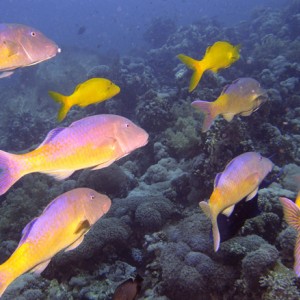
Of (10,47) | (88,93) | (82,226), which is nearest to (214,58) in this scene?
(88,93)

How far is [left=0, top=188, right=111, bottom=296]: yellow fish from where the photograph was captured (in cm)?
221

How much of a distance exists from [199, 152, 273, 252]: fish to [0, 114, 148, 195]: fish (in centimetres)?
81

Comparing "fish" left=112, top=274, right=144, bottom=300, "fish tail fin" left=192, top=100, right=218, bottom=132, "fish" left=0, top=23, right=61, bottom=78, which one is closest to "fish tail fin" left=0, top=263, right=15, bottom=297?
"fish" left=112, top=274, right=144, bottom=300

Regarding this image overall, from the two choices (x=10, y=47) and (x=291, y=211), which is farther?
(x=10, y=47)

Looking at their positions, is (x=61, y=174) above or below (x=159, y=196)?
above

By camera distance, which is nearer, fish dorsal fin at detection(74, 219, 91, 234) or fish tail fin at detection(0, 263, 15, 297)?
fish tail fin at detection(0, 263, 15, 297)

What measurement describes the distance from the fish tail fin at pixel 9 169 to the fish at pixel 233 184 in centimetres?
153

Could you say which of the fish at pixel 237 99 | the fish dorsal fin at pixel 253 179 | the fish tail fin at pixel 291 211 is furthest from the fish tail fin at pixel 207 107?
the fish tail fin at pixel 291 211

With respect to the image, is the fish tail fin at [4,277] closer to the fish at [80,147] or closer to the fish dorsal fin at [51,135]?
the fish at [80,147]

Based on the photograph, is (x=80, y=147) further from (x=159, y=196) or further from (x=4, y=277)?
(x=159, y=196)

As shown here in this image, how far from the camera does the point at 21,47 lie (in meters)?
2.94

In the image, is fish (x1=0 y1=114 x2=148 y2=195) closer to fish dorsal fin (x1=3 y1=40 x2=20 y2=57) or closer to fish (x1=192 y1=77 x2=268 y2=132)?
fish dorsal fin (x1=3 y1=40 x2=20 y2=57)

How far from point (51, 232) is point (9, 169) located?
591 mm

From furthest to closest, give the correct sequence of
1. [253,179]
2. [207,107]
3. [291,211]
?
1. [207,107]
2. [253,179]
3. [291,211]
